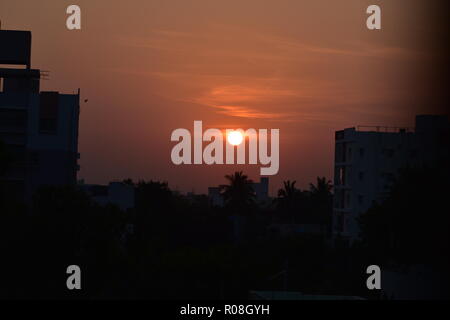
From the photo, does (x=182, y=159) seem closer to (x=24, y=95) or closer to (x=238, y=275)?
(x=238, y=275)

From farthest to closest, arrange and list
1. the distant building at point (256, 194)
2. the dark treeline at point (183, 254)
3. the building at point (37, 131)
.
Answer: the distant building at point (256, 194)
the building at point (37, 131)
the dark treeline at point (183, 254)

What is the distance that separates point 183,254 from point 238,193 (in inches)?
607

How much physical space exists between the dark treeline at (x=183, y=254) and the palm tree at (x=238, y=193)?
30.8 feet

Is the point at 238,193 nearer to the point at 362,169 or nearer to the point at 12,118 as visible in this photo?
the point at 362,169

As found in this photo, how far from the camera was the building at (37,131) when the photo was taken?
80.7ft

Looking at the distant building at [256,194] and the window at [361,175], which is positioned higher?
the window at [361,175]

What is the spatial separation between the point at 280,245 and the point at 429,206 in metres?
6.96

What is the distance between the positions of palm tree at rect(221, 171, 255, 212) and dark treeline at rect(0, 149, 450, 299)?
940cm

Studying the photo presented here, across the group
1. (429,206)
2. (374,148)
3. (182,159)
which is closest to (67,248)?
(182,159)

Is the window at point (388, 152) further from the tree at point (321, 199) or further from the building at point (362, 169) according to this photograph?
the tree at point (321, 199)

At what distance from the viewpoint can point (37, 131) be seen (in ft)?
82.6

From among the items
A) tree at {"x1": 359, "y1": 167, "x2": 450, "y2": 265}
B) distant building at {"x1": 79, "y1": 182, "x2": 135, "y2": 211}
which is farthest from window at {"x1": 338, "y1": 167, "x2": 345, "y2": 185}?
tree at {"x1": 359, "y1": 167, "x2": 450, "y2": 265}

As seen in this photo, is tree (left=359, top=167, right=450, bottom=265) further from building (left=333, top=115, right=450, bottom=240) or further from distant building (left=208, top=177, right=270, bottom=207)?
distant building (left=208, top=177, right=270, bottom=207)

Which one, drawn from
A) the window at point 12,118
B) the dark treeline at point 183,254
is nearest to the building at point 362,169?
the dark treeline at point 183,254
